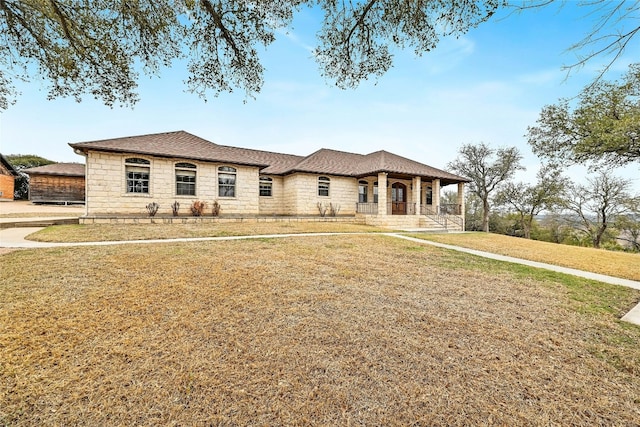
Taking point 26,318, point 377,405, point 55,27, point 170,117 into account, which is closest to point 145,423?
point 377,405

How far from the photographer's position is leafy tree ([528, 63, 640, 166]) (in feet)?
35.7

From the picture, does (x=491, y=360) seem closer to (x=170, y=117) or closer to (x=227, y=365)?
(x=227, y=365)

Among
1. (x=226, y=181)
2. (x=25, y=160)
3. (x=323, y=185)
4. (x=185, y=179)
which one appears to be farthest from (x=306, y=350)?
(x=25, y=160)

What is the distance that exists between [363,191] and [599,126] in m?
14.0

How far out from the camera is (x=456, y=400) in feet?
6.46

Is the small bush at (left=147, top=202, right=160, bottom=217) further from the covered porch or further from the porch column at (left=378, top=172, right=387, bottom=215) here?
the porch column at (left=378, top=172, right=387, bottom=215)

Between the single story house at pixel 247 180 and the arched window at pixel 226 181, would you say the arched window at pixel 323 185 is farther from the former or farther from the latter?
the arched window at pixel 226 181

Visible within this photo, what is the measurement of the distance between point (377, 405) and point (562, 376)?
1779 millimetres

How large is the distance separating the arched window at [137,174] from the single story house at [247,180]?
1.8 inches

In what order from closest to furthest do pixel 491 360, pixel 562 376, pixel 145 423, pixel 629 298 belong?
pixel 145 423
pixel 562 376
pixel 491 360
pixel 629 298

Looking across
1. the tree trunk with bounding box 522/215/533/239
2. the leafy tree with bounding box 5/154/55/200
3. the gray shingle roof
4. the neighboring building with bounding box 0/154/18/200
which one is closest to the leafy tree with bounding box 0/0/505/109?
the gray shingle roof

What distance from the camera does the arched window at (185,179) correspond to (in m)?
15.9

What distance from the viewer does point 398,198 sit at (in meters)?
23.0

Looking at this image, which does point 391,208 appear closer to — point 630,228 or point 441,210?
point 441,210
